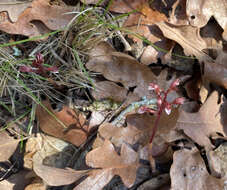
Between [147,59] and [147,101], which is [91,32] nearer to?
[147,59]

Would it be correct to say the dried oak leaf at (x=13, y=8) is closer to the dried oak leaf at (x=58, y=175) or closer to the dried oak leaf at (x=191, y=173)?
the dried oak leaf at (x=58, y=175)

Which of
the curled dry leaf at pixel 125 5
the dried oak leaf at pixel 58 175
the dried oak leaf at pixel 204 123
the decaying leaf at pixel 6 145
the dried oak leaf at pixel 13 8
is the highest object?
the curled dry leaf at pixel 125 5

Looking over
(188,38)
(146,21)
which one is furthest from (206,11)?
(146,21)

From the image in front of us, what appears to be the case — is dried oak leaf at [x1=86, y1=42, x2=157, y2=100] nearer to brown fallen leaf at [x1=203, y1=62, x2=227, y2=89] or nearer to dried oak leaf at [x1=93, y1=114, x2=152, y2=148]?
dried oak leaf at [x1=93, y1=114, x2=152, y2=148]

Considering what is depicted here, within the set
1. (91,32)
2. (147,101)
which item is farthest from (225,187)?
(91,32)

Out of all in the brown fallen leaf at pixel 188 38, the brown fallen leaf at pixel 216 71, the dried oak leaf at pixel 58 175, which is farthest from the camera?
the brown fallen leaf at pixel 188 38

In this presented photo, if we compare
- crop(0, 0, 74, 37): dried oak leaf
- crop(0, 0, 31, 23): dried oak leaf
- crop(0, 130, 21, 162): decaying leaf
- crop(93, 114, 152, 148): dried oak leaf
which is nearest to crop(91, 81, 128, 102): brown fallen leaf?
crop(93, 114, 152, 148): dried oak leaf

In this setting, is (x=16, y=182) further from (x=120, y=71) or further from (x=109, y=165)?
(x=120, y=71)

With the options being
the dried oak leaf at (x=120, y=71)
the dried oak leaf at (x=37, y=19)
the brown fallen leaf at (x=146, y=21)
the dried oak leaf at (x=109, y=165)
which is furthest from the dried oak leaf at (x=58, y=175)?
the brown fallen leaf at (x=146, y=21)
